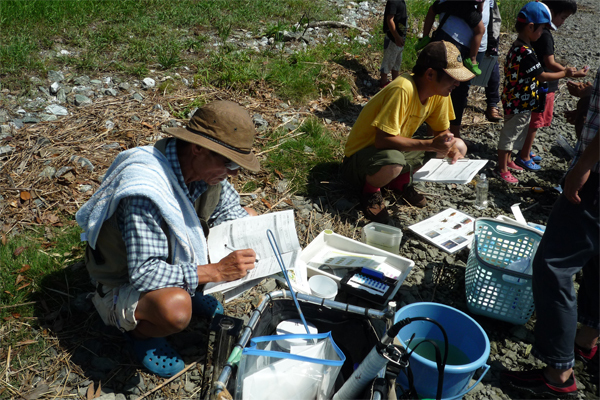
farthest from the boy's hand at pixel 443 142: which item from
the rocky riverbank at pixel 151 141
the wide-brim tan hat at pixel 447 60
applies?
the rocky riverbank at pixel 151 141

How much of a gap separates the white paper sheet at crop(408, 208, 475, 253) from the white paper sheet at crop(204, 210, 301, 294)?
59.1 inches

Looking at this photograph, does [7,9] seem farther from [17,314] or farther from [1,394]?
[1,394]

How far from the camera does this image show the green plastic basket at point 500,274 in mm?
3076

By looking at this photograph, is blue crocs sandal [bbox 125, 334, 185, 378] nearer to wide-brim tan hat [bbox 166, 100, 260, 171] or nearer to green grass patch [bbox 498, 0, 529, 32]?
wide-brim tan hat [bbox 166, 100, 260, 171]

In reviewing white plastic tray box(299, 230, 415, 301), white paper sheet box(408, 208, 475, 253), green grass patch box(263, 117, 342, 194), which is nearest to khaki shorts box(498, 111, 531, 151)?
white paper sheet box(408, 208, 475, 253)

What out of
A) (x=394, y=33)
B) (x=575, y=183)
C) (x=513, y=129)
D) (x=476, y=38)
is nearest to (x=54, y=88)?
(x=394, y=33)

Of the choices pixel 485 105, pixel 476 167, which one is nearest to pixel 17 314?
pixel 476 167

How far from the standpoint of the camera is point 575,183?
236cm

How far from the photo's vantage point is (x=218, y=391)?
1890 millimetres

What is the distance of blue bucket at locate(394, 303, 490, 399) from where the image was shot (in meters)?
2.38

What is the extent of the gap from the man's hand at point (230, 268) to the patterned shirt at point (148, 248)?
0.43 feet

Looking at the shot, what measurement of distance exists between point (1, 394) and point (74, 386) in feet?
1.19

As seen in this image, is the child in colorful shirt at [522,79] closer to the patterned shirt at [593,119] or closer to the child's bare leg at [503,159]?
the child's bare leg at [503,159]

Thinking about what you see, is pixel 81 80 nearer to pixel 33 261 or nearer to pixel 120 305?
pixel 33 261
